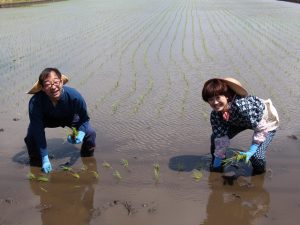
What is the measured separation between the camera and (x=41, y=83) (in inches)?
Answer: 131

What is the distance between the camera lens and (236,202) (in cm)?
304

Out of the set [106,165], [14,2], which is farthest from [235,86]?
[14,2]

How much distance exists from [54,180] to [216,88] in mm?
1536

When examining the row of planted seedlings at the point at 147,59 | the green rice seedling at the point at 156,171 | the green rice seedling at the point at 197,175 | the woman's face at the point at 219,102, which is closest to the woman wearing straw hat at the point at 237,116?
the woman's face at the point at 219,102

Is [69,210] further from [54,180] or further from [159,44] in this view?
[159,44]

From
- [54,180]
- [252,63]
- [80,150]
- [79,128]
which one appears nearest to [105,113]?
[80,150]

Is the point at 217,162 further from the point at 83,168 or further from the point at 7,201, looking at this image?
the point at 7,201

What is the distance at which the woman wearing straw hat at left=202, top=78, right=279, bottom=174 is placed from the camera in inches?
122

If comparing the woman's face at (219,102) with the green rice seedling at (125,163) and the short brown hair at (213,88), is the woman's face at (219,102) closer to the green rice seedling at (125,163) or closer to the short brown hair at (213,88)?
the short brown hair at (213,88)

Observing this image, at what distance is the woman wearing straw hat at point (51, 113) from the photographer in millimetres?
3334

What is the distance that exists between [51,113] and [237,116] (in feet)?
5.18

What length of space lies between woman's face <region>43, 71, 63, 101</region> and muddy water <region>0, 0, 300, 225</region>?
2.36 ft

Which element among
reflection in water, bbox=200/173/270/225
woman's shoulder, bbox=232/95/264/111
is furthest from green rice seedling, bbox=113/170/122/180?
woman's shoulder, bbox=232/95/264/111

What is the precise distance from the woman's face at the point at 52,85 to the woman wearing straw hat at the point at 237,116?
1.16m
